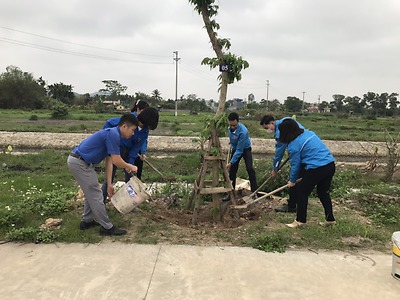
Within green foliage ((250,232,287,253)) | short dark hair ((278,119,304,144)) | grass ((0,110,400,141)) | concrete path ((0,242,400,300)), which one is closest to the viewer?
concrete path ((0,242,400,300))

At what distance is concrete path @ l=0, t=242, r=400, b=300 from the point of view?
9.82 ft

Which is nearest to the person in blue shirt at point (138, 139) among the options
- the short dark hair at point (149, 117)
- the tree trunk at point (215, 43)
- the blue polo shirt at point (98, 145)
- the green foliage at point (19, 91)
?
the short dark hair at point (149, 117)

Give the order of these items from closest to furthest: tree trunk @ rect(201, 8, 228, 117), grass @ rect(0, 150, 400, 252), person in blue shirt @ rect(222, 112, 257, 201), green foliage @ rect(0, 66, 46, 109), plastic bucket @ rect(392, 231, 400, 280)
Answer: plastic bucket @ rect(392, 231, 400, 280) < grass @ rect(0, 150, 400, 252) < tree trunk @ rect(201, 8, 228, 117) < person in blue shirt @ rect(222, 112, 257, 201) < green foliage @ rect(0, 66, 46, 109)

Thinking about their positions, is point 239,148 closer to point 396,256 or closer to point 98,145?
point 98,145

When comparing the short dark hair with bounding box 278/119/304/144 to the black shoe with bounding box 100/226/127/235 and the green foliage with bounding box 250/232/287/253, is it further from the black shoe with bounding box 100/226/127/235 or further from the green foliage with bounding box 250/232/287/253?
the black shoe with bounding box 100/226/127/235

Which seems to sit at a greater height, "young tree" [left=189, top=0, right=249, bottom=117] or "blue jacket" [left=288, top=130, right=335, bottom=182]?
"young tree" [left=189, top=0, right=249, bottom=117]

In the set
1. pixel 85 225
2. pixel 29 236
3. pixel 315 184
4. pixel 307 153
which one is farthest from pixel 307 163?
pixel 29 236

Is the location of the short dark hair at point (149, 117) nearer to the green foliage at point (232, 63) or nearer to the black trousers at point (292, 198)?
the green foliage at point (232, 63)

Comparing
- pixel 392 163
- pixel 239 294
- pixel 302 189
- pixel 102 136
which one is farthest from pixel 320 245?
pixel 392 163

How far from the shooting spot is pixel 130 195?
4.22m

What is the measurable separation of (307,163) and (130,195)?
88.9 inches

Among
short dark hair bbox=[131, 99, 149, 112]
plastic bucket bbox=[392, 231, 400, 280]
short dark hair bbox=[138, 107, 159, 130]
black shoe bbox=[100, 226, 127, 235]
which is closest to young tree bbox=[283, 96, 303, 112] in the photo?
short dark hair bbox=[131, 99, 149, 112]

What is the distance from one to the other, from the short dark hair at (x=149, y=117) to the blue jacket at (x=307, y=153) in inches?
72.8

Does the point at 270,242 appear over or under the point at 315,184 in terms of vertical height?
under
